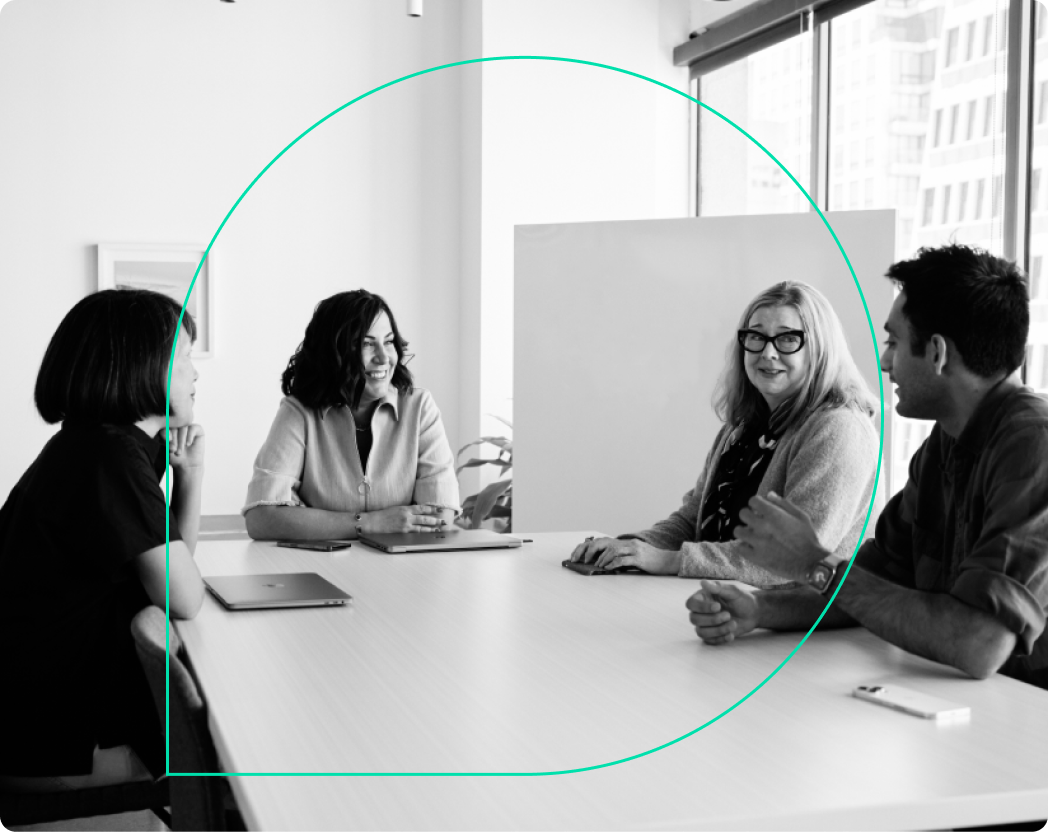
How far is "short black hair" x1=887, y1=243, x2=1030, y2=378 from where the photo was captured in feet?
5.96

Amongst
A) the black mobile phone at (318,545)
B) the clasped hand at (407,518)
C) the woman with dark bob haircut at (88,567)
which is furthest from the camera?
the woman with dark bob haircut at (88,567)

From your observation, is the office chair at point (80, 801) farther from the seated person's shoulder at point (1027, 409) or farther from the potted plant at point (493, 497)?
the seated person's shoulder at point (1027, 409)

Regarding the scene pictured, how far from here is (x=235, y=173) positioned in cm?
555

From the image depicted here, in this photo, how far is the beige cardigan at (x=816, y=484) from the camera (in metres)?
0.92

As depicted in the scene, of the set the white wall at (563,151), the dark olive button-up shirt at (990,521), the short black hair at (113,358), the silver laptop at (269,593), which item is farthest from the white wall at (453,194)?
the dark olive button-up shirt at (990,521)

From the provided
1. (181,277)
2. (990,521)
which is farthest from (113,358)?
(990,521)

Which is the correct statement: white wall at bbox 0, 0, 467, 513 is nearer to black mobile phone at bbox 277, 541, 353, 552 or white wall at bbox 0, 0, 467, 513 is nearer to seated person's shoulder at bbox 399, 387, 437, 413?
seated person's shoulder at bbox 399, 387, 437, 413

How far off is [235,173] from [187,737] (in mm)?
4665

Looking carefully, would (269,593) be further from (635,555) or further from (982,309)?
(982,309)

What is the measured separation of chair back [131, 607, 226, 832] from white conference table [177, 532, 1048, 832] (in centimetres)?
4

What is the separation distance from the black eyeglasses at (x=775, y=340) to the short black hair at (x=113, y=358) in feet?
2.12

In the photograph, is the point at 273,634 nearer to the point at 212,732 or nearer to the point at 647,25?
the point at 212,732

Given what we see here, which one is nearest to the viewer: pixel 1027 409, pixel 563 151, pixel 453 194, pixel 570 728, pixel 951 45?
pixel 563 151

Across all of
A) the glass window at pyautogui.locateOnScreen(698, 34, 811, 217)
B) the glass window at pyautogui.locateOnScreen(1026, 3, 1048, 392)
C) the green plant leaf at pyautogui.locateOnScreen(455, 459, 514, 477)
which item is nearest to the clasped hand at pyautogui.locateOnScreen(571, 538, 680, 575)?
the green plant leaf at pyautogui.locateOnScreen(455, 459, 514, 477)
